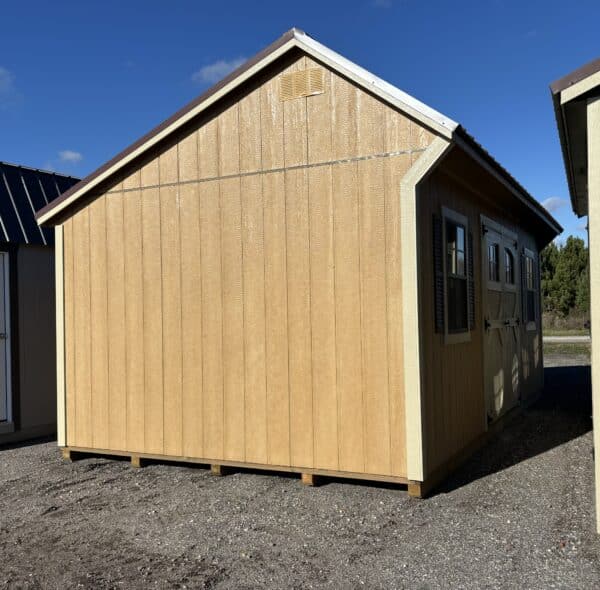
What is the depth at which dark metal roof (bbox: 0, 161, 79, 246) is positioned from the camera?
8086 millimetres

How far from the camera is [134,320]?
6402 millimetres

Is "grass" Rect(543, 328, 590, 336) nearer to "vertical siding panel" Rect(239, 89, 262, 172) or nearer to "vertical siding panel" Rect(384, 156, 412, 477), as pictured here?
"vertical siding panel" Rect(384, 156, 412, 477)

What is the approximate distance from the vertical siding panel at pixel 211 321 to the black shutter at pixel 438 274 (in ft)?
6.53

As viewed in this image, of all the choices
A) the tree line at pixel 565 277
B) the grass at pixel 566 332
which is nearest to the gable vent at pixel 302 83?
the grass at pixel 566 332

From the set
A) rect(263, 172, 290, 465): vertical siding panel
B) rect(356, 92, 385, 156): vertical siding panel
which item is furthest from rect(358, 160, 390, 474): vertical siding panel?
rect(263, 172, 290, 465): vertical siding panel

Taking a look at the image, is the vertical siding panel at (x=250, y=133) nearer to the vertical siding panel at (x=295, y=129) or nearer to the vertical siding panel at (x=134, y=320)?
the vertical siding panel at (x=295, y=129)

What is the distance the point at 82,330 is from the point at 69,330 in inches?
7.5

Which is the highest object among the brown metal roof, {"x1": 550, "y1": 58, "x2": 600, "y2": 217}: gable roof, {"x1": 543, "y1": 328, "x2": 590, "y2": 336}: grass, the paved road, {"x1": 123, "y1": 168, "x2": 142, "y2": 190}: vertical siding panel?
the brown metal roof

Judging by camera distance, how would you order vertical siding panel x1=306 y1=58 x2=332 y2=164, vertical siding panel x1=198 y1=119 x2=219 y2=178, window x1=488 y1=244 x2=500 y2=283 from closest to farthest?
vertical siding panel x1=306 y1=58 x2=332 y2=164
vertical siding panel x1=198 y1=119 x2=219 y2=178
window x1=488 y1=244 x2=500 y2=283

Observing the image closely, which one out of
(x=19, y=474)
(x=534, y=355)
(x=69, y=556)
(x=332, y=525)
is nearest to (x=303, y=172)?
(x=332, y=525)

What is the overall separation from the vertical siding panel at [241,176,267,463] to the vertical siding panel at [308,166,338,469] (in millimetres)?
521

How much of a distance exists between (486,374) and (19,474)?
506cm

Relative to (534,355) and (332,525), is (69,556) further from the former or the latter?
(534,355)

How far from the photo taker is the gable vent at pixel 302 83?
549cm
